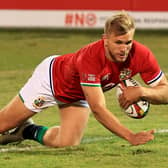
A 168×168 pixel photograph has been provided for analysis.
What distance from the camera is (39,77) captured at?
8.89 metres

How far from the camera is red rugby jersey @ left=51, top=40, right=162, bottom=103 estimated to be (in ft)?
26.0

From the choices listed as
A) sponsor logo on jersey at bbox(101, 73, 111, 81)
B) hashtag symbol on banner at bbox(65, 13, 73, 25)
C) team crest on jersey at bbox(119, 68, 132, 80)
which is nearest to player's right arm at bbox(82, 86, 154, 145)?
sponsor logo on jersey at bbox(101, 73, 111, 81)

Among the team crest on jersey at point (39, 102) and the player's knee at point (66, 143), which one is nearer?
the team crest on jersey at point (39, 102)

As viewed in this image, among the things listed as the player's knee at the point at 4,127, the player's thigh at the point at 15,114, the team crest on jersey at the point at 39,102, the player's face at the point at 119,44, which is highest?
the player's face at the point at 119,44

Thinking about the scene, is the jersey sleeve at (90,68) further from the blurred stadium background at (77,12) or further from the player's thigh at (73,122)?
the blurred stadium background at (77,12)

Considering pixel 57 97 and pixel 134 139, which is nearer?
pixel 134 139

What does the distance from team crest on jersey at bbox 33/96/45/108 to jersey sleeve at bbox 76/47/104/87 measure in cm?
87

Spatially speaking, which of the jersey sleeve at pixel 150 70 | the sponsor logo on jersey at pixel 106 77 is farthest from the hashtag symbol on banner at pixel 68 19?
the sponsor logo on jersey at pixel 106 77

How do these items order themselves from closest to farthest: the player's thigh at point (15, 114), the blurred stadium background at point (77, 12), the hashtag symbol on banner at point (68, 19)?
1. the player's thigh at point (15, 114)
2. the blurred stadium background at point (77, 12)
3. the hashtag symbol on banner at point (68, 19)

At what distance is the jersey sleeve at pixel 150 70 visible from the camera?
318 inches

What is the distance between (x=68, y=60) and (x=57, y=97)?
1.46ft

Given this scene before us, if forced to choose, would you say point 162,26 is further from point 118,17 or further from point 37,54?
point 118,17

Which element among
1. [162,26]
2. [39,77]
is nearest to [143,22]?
[162,26]

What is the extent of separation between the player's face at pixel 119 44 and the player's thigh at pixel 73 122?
4.19ft
